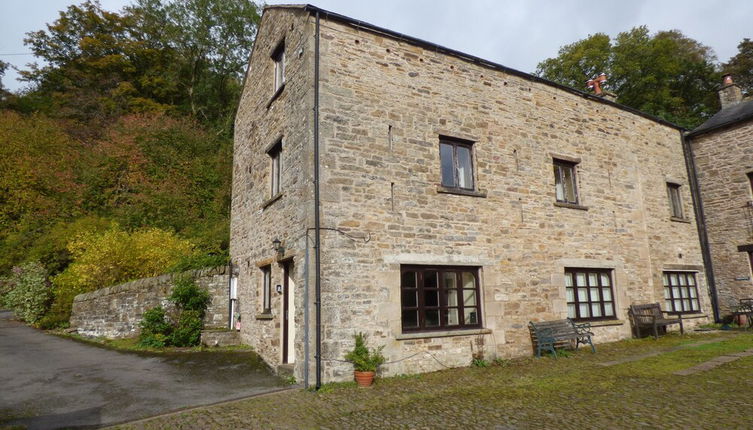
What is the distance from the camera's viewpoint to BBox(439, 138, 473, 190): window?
905cm

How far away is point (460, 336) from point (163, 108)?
2114 centimetres

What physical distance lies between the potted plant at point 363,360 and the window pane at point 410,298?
3.52ft

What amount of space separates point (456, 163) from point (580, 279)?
4.39 meters

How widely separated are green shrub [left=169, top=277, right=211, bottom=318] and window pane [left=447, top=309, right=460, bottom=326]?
6.61 m

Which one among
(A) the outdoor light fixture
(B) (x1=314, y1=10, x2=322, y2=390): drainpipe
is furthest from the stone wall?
(A) the outdoor light fixture

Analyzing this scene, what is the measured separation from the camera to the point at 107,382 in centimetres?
720

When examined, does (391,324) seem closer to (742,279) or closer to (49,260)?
(742,279)

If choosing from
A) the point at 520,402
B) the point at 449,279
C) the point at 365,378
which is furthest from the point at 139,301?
the point at 520,402

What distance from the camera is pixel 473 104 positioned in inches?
378

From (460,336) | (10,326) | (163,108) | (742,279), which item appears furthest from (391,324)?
(163,108)

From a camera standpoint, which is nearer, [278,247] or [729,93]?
[278,247]

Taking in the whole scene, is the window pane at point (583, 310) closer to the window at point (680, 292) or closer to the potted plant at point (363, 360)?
the window at point (680, 292)

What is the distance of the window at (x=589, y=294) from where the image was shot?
10062 mm

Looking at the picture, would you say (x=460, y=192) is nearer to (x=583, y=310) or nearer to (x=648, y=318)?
(x=583, y=310)
